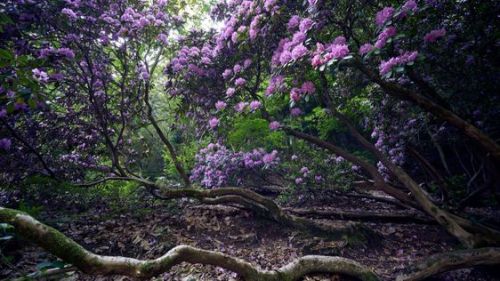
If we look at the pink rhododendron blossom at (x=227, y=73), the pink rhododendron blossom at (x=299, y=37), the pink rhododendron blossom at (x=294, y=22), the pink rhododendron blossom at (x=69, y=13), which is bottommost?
the pink rhododendron blossom at (x=299, y=37)

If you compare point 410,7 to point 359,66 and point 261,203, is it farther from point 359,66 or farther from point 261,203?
point 261,203

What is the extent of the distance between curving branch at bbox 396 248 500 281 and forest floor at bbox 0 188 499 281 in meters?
0.23

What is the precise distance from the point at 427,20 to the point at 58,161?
569cm

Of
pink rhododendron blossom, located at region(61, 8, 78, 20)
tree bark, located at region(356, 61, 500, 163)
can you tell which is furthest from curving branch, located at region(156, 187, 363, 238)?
pink rhododendron blossom, located at region(61, 8, 78, 20)

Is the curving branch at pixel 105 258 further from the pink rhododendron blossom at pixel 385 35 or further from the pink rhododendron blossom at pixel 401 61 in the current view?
the pink rhododendron blossom at pixel 385 35

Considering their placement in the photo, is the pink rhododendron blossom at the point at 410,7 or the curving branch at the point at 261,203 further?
the curving branch at the point at 261,203

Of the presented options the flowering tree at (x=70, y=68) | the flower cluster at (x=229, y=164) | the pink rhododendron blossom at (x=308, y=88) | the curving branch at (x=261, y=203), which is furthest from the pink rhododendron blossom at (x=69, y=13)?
the flower cluster at (x=229, y=164)

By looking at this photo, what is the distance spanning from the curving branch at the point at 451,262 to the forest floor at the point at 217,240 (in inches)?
9.2

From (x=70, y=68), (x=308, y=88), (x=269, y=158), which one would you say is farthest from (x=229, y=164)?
(x=70, y=68)

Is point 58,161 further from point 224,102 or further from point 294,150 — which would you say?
point 294,150

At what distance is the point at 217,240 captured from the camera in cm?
407

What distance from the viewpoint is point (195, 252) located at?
7.39ft

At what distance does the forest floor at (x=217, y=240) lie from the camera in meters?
3.10

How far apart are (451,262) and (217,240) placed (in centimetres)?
281
